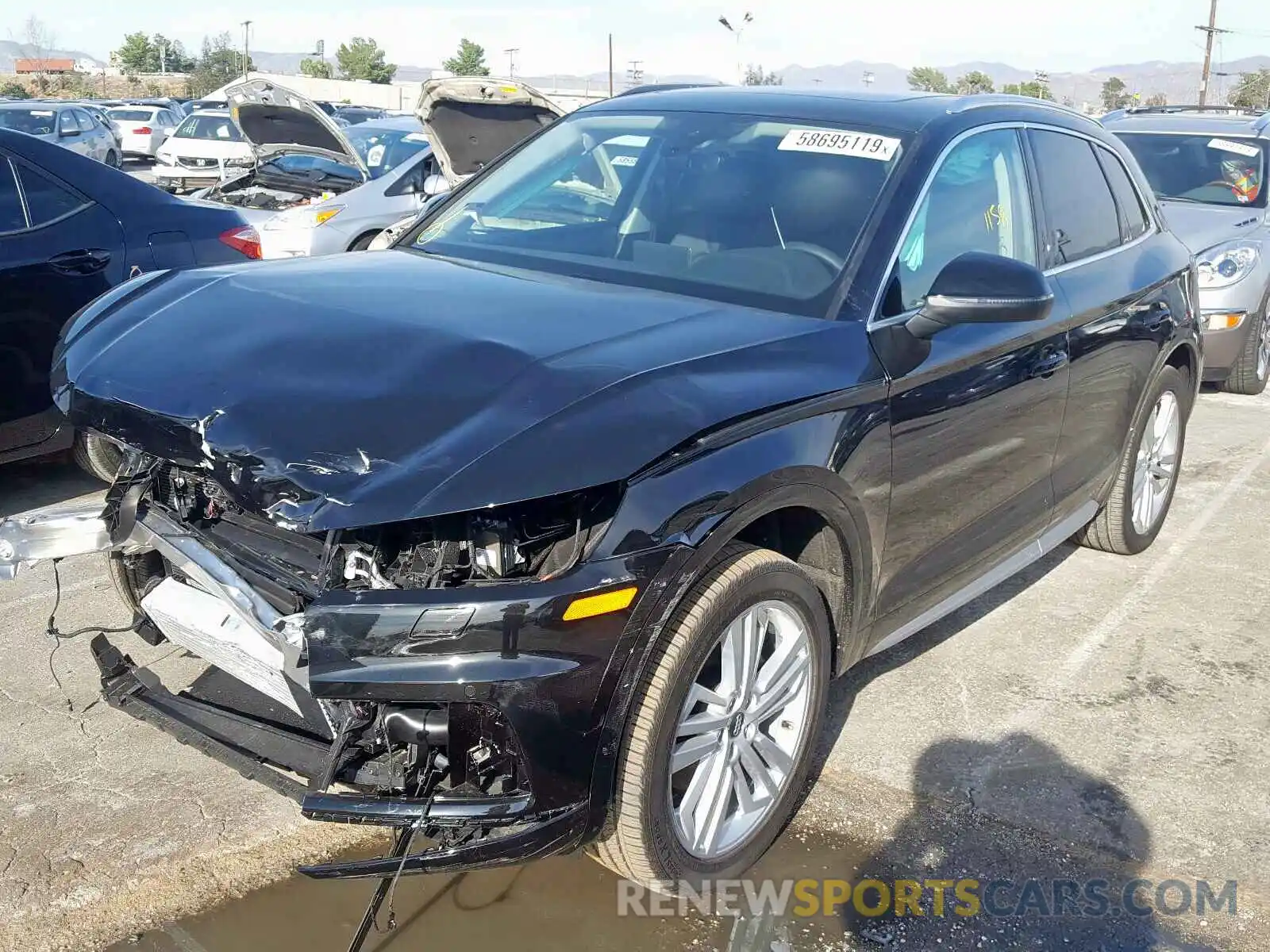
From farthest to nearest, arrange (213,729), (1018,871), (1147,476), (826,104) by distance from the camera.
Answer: (1147,476) → (826,104) → (1018,871) → (213,729)

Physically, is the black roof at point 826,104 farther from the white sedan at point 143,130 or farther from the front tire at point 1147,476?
the white sedan at point 143,130

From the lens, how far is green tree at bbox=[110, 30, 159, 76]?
90.7 m

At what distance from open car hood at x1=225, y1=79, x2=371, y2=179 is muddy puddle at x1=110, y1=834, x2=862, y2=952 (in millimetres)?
7848

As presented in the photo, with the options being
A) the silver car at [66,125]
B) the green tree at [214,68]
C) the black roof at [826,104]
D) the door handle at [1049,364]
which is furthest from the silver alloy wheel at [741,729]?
the green tree at [214,68]

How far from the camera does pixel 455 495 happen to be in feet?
7.38

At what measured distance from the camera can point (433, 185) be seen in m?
10.5

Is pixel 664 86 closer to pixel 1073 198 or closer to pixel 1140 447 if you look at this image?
pixel 1073 198

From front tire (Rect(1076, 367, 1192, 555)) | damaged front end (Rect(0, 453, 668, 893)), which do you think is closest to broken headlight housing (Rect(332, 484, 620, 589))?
damaged front end (Rect(0, 453, 668, 893))

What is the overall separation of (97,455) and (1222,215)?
26.1 ft

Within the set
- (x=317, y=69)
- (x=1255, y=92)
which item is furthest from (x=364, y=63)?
(x=1255, y=92)

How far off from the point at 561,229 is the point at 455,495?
172 centimetres

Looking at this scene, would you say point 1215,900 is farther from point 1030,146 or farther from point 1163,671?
point 1030,146

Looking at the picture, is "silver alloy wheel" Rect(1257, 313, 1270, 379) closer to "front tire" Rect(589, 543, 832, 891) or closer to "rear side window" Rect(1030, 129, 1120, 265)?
"rear side window" Rect(1030, 129, 1120, 265)

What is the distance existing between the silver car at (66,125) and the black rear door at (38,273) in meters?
18.9
